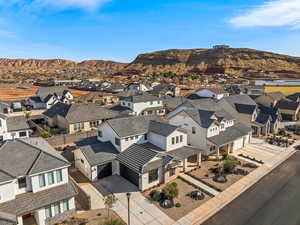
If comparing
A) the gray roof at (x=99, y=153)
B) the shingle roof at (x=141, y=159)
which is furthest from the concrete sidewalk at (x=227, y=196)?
the gray roof at (x=99, y=153)

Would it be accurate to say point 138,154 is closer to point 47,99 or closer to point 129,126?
point 129,126

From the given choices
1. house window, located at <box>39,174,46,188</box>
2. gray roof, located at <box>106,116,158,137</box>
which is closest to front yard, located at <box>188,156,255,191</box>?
gray roof, located at <box>106,116,158,137</box>

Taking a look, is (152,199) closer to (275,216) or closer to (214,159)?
(275,216)

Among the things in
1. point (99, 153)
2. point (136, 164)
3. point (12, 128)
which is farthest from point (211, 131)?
point (12, 128)

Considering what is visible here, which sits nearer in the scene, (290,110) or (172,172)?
(172,172)

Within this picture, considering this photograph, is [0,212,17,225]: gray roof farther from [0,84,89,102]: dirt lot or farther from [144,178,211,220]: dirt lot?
[0,84,89,102]: dirt lot

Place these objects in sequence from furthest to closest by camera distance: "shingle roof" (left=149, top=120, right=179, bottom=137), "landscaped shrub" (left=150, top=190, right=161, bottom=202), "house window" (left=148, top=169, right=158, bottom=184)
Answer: "shingle roof" (left=149, top=120, right=179, bottom=137) < "house window" (left=148, top=169, right=158, bottom=184) < "landscaped shrub" (left=150, top=190, right=161, bottom=202)
